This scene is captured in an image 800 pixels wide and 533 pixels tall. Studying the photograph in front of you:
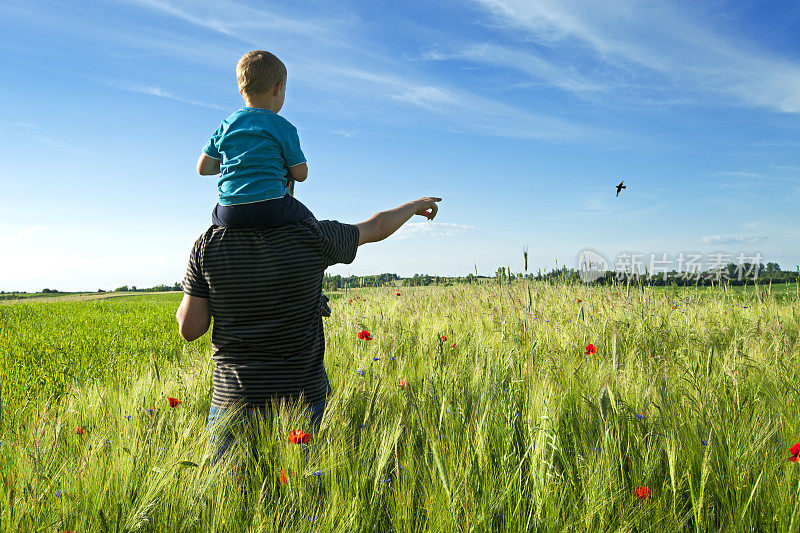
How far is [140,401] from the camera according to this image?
9.46 ft

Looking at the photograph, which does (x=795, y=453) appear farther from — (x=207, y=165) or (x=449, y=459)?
(x=207, y=165)

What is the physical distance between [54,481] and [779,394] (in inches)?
131

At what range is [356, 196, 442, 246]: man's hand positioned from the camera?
8.16 feet

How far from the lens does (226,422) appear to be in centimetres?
211

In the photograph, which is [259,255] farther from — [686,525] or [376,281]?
[376,281]

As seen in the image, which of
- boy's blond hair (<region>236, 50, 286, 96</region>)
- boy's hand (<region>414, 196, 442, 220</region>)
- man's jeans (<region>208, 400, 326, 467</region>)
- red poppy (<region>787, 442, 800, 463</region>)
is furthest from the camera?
boy's hand (<region>414, 196, 442, 220</region>)

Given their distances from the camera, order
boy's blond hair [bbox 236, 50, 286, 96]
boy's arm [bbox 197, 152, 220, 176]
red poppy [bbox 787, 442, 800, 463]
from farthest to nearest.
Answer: boy's arm [bbox 197, 152, 220, 176], boy's blond hair [bbox 236, 50, 286, 96], red poppy [bbox 787, 442, 800, 463]

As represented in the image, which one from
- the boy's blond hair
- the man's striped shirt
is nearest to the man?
the man's striped shirt

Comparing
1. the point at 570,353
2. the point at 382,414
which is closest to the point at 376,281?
the point at 570,353

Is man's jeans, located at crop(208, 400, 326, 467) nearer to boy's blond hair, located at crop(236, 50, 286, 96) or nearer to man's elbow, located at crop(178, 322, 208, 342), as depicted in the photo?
man's elbow, located at crop(178, 322, 208, 342)

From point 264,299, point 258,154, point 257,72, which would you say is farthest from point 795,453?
point 257,72

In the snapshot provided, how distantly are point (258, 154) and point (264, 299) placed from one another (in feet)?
2.20

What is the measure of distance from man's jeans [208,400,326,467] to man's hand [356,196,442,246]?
0.89 meters

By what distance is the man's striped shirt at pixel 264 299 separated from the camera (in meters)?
2.18
